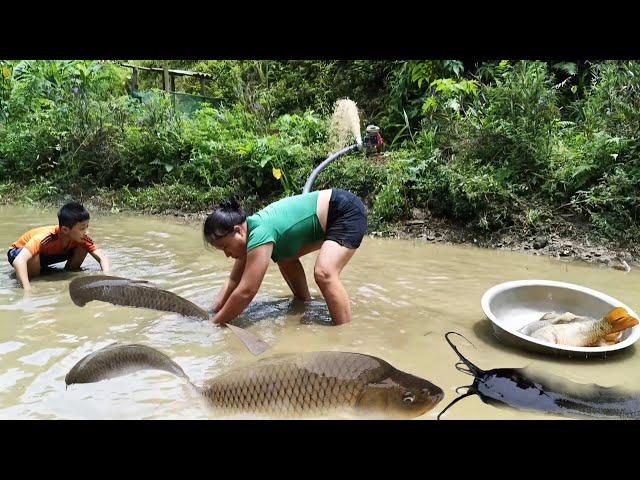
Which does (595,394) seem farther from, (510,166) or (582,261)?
(510,166)

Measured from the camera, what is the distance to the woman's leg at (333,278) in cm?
337

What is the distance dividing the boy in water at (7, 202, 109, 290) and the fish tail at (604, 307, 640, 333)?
3738 mm

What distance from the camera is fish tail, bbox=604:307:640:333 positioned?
2817mm

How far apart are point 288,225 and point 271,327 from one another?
664mm

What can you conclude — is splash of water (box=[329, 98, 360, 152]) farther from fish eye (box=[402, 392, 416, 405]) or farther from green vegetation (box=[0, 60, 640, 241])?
fish eye (box=[402, 392, 416, 405])

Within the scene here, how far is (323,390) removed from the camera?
2121 mm

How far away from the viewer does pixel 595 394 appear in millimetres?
2469

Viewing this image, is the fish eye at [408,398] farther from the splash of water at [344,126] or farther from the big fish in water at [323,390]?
the splash of water at [344,126]

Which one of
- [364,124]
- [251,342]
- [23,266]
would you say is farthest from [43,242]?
[364,124]

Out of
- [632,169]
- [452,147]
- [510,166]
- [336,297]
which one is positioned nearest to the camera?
[336,297]

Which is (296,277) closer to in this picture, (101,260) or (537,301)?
(537,301)

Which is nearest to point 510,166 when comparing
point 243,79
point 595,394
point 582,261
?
point 582,261

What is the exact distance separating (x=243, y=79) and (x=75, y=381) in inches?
384
